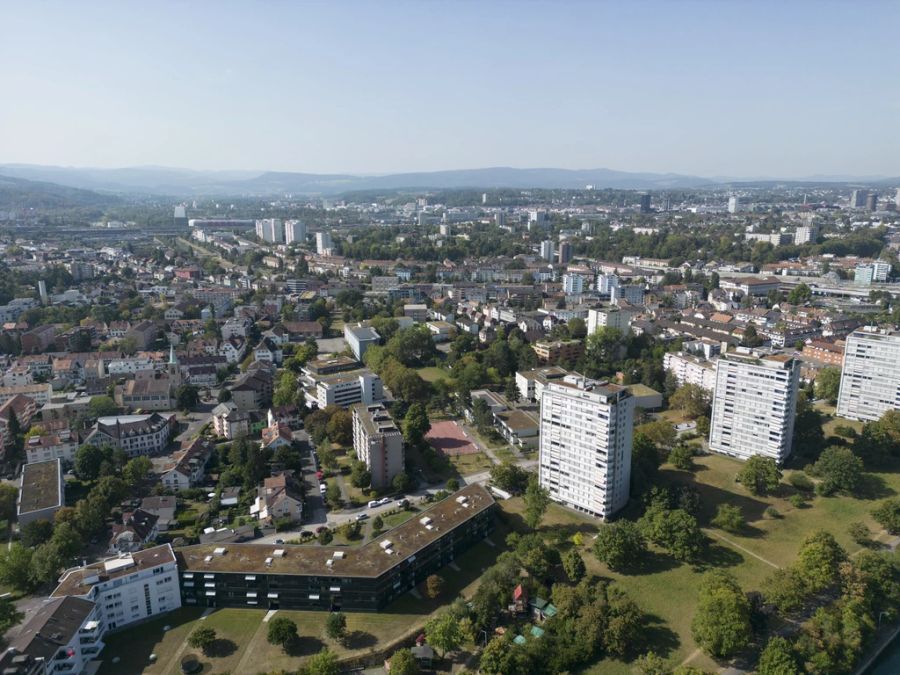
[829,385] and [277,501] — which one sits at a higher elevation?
[829,385]

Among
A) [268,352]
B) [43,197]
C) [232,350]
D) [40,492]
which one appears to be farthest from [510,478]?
[43,197]

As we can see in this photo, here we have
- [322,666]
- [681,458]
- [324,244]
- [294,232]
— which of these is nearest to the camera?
[322,666]

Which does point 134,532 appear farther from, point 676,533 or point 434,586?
point 676,533

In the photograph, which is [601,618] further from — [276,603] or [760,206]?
[760,206]

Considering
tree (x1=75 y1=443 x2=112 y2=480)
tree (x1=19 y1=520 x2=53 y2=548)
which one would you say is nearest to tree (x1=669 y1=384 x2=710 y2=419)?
tree (x1=75 y1=443 x2=112 y2=480)

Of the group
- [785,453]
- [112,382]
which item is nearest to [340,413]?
[112,382]

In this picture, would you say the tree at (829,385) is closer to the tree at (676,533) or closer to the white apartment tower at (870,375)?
the white apartment tower at (870,375)
